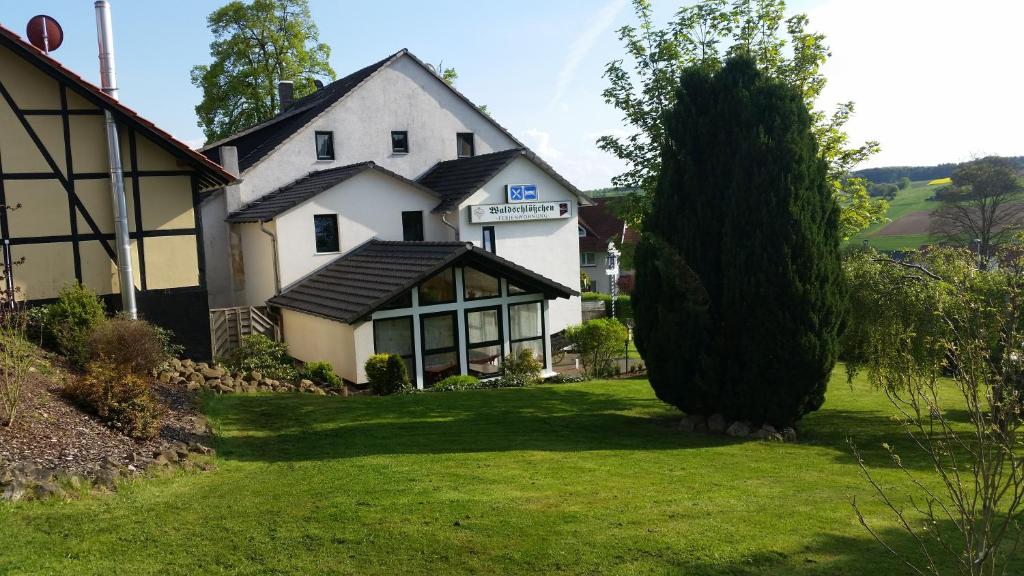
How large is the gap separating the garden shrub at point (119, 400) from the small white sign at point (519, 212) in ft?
56.5

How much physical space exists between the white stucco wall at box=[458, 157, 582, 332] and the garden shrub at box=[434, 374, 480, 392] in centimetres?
876

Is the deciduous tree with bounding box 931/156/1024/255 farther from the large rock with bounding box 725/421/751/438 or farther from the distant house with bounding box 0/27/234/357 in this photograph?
the distant house with bounding box 0/27/234/357

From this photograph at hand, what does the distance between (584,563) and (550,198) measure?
77.3 ft

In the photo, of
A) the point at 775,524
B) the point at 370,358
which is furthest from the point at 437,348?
the point at 775,524

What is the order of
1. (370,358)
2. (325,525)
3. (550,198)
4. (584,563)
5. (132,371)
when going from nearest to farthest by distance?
(584,563) < (325,525) < (132,371) < (370,358) < (550,198)

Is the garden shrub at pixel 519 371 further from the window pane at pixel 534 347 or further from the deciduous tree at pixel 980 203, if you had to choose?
the deciduous tree at pixel 980 203

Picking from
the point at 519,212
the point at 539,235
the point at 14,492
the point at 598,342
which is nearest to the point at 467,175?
the point at 519,212

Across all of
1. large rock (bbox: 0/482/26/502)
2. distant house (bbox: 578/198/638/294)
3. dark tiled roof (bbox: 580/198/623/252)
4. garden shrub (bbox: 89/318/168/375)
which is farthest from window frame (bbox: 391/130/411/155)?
distant house (bbox: 578/198/638/294)

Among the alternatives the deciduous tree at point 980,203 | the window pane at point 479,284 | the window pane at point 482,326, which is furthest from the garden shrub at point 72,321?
the deciduous tree at point 980,203

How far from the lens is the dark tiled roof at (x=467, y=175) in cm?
2748

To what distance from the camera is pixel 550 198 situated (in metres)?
29.8

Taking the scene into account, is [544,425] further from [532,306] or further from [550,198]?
[550,198]

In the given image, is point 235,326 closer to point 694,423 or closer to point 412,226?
point 412,226

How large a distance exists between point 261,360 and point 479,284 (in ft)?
20.5
